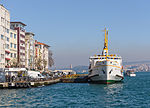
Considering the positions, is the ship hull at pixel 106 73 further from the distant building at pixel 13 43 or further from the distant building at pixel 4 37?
the distant building at pixel 13 43

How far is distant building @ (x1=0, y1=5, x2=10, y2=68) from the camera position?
95.7 metres

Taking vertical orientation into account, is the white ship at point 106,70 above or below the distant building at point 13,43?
below

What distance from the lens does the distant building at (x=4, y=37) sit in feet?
314

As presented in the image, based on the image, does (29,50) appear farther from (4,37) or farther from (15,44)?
(4,37)

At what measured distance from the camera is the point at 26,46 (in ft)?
428

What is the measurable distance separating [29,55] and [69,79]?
153ft

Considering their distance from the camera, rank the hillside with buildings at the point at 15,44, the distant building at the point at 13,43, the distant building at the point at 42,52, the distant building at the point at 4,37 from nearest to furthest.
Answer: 1. the distant building at the point at 4,37
2. the hillside with buildings at the point at 15,44
3. the distant building at the point at 13,43
4. the distant building at the point at 42,52

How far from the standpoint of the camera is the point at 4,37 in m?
98.4

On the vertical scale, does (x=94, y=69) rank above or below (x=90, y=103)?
above

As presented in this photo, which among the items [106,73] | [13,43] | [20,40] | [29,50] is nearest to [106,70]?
[106,73]

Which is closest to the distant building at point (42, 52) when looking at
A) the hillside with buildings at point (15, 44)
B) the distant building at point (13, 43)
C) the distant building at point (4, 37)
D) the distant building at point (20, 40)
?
the hillside with buildings at point (15, 44)

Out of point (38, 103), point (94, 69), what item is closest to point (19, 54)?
point (94, 69)

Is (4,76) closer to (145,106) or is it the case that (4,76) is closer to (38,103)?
(38,103)

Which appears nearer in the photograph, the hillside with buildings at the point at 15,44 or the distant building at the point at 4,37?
the distant building at the point at 4,37
